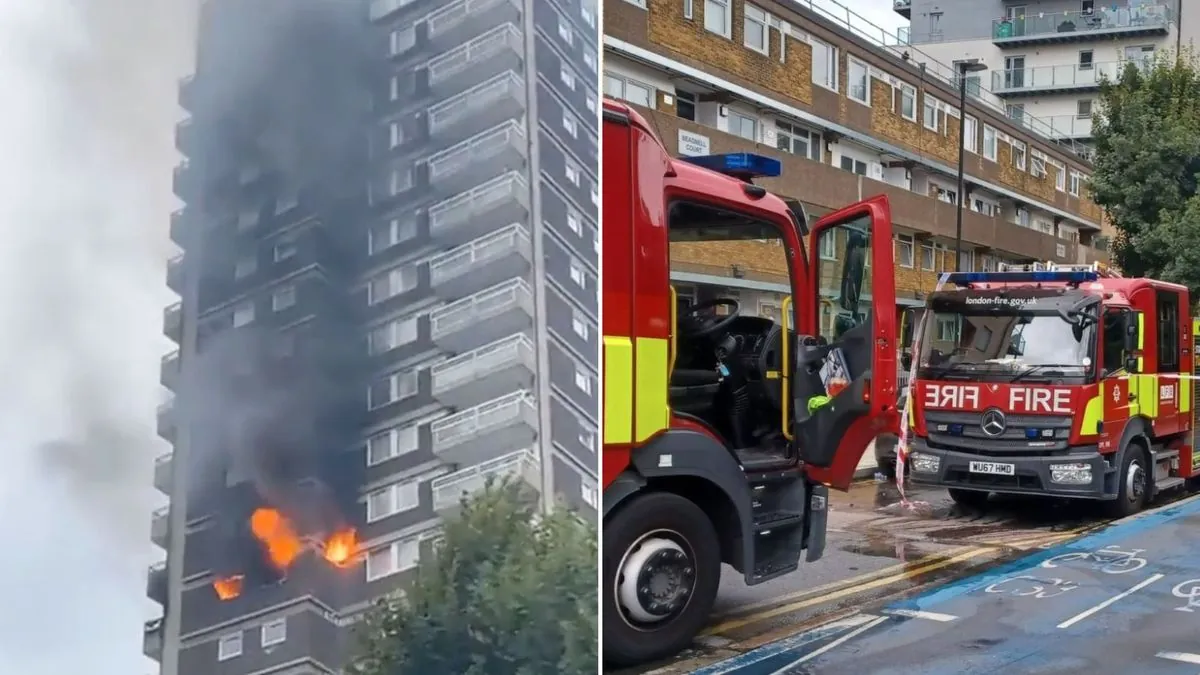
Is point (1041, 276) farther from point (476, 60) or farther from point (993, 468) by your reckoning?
point (476, 60)

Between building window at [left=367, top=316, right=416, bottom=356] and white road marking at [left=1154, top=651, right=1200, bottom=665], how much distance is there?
5.21 m

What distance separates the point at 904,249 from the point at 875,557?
26.5 meters

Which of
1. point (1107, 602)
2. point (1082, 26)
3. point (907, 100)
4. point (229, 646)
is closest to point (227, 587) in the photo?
point (229, 646)

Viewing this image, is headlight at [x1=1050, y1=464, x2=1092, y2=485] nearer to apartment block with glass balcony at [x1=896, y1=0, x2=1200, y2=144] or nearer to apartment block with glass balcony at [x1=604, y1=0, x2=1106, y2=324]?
apartment block with glass balcony at [x1=604, y1=0, x2=1106, y2=324]

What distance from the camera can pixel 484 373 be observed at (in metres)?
2.14

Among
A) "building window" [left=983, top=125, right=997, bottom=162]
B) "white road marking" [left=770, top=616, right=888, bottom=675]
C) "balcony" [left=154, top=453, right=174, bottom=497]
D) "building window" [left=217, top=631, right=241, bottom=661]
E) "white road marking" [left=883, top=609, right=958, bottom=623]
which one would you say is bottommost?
"white road marking" [left=770, top=616, right=888, bottom=675]

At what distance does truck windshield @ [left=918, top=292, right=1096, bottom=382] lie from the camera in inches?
396

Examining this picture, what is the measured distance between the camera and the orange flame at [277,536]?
6.23 feet

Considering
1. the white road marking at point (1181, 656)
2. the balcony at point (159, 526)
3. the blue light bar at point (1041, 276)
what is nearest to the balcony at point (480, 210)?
the balcony at point (159, 526)

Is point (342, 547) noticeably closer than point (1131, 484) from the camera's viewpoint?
Yes

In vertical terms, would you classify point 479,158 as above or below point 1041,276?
below

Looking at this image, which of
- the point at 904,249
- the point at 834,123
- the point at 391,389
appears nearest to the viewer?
the point at 391,389

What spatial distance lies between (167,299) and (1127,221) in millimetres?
26007

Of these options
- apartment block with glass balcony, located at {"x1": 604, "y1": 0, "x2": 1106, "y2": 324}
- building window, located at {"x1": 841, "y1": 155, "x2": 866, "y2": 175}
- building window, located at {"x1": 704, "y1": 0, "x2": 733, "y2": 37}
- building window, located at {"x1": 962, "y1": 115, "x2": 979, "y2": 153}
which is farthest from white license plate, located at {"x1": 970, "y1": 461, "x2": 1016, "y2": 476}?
building window, located at {"x1": 962, "y1": 115, "x2": 979, "y2": 153}
